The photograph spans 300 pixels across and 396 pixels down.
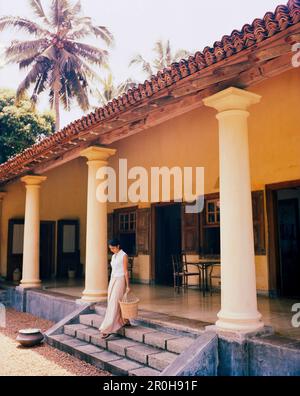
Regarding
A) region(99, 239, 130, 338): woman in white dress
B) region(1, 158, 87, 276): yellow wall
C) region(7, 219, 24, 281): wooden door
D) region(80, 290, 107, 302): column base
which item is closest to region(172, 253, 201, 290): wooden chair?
region(80, 290, 107, 302): column base

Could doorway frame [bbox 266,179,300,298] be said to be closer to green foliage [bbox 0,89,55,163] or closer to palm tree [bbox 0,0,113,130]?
green foliage [bbox 0,89,55,163]

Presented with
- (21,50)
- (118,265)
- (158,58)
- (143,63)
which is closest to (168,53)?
(158,58)

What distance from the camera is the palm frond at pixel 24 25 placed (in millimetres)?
18969

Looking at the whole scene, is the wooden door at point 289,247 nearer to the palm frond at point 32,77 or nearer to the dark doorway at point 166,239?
the dark doorway at point 166,239

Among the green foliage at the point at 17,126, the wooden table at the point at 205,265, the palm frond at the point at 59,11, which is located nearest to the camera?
the wooden table at the point at 205,265

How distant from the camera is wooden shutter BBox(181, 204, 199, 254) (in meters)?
9.45

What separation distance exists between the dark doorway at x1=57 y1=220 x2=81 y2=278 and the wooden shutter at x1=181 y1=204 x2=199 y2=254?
16.8 ft

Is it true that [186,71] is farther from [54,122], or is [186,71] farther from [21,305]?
[54,122]

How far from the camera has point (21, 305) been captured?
10445mm

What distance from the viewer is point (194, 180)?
376 inches

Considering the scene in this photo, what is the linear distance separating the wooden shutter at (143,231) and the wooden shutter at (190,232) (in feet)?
4.61

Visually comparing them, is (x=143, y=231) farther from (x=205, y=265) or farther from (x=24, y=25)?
(x=24, y=25)

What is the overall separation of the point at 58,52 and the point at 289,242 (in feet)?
51.4

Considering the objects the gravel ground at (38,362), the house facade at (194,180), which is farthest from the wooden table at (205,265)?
the gravel ground at (38,362)
